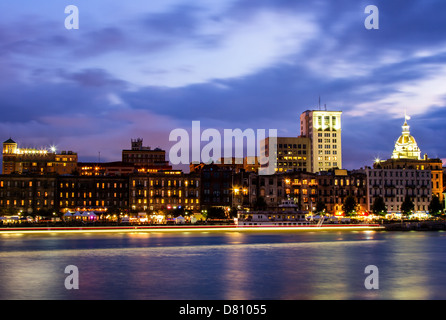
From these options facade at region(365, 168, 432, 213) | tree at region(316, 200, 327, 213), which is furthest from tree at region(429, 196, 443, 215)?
tree at region(316, 200, 327, 213)

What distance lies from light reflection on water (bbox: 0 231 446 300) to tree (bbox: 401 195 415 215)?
77.2 metres

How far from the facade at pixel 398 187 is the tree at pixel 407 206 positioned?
20.8 feet

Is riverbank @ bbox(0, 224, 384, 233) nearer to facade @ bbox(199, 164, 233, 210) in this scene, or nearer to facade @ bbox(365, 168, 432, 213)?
facade @ bbox(199, 164, 233, 210)

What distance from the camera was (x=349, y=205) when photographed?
151m

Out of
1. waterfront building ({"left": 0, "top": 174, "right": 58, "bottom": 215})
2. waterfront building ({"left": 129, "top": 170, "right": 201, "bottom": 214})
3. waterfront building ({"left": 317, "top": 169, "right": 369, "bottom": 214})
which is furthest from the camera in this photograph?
waterfront building ({"left": 317, "top": 169, "right": 369, "bottom": 214})

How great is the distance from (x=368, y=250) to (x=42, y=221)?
85.5 metres

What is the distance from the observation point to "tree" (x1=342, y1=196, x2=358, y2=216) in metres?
151

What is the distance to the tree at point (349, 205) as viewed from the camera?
15138 centimetres

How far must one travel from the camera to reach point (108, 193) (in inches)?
6083

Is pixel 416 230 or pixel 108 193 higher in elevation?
pixel 108 193

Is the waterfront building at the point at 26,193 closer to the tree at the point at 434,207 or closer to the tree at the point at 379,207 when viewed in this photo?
the tree at the point at 379,207

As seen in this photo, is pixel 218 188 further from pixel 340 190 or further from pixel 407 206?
pixel 407 206
